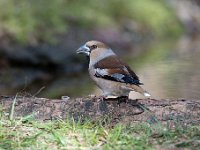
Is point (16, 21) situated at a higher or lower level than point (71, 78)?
higher

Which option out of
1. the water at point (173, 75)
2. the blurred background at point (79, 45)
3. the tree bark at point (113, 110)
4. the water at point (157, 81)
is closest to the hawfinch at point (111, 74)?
the tree bark at point (113, 110)

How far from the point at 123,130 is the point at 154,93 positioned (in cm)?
464

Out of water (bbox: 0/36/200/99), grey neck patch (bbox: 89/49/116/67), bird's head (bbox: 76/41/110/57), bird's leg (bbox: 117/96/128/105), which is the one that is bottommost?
bird's leg (bbox: 117/96/128/105)

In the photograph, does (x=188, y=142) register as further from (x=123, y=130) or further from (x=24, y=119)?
(x=24, y=119)

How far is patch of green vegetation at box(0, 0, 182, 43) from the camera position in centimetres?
1730

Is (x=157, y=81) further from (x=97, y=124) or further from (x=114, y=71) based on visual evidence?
(x=97, y=124)

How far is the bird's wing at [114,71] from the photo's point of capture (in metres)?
5.65

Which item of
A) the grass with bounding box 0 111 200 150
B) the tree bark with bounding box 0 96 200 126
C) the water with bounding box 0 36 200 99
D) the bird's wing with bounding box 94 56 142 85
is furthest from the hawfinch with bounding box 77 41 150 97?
the water with bounding box 0 36 200 99

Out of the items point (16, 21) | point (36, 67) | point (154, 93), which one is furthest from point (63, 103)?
point (16, 21)

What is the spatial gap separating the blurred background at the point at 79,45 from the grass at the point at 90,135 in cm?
148

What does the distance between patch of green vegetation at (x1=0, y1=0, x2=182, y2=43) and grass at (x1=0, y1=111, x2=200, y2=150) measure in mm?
11629

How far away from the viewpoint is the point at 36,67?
16.2 meters

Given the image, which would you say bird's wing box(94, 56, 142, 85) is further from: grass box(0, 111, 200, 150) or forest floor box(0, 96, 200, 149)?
grass box(0, 111, 200, 150)

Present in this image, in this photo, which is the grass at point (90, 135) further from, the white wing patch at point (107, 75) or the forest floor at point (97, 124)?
the white wing patch at point (107, 75)
